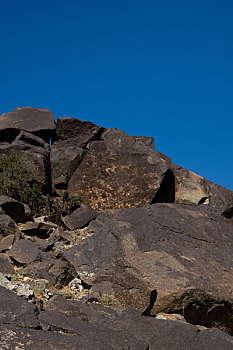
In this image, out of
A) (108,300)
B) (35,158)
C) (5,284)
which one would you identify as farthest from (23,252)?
(35,158)

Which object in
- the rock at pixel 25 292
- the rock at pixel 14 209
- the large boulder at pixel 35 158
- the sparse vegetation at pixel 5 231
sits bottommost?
the rock at pixel 25 292

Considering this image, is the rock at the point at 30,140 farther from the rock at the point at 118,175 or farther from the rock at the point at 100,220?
the rock at the point at 100,220

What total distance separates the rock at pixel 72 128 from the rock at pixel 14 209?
3.66 meters

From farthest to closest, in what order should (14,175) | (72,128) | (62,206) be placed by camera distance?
1. (72,128)
2. (14,175)
3. (62,206)

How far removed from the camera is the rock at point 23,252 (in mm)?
6636

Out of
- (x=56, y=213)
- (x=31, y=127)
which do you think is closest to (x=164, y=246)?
(x=56, y=213)

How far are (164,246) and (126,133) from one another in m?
5.54

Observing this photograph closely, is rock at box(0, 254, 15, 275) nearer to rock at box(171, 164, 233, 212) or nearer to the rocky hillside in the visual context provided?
the rocky hillside

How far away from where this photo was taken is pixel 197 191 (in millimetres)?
11570

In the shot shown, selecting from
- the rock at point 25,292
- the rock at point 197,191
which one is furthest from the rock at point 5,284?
the rock at point 197,191

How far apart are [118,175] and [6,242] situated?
4.15 metres

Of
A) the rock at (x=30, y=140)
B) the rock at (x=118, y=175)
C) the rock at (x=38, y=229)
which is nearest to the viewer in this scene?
the rock at (x=38, y=229)

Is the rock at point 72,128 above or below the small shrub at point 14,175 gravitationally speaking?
above

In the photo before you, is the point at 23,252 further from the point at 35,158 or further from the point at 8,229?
the point at 35,158
